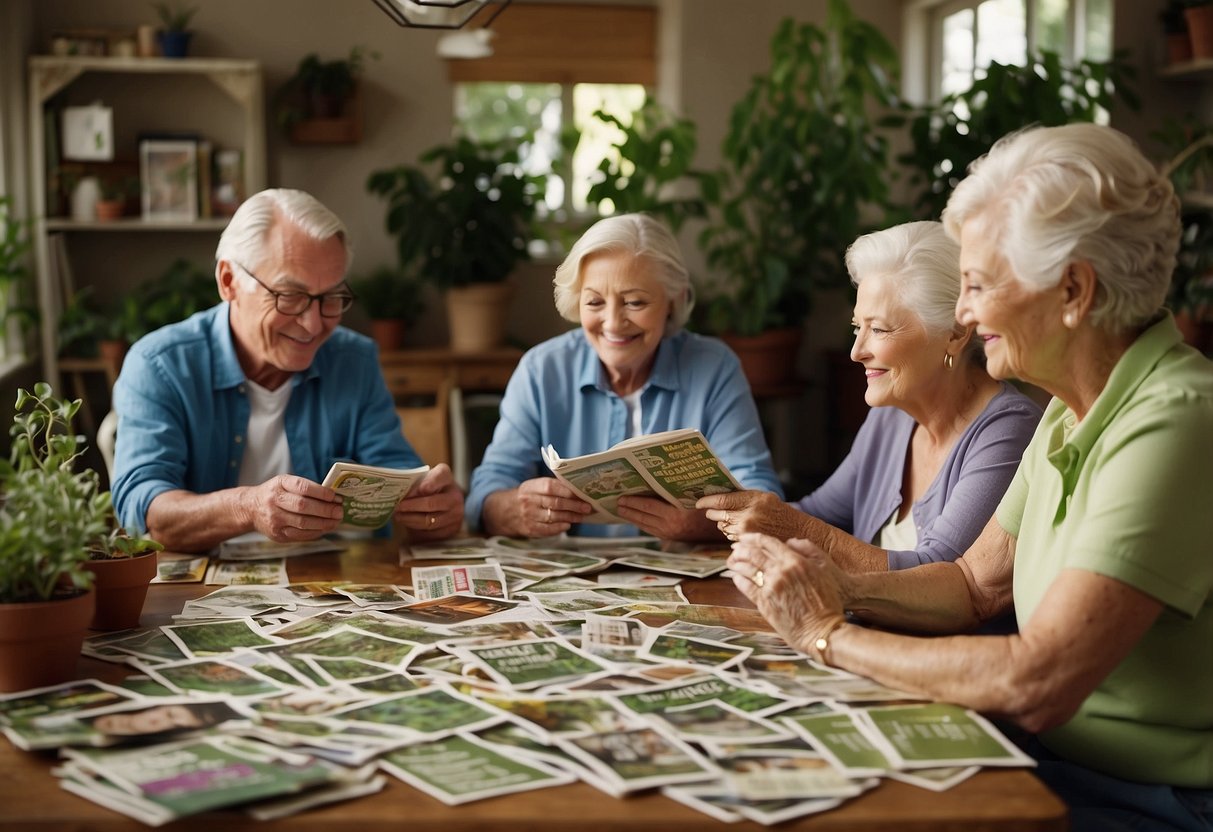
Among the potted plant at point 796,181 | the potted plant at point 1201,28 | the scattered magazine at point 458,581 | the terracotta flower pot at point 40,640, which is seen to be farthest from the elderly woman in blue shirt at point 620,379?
the potted plant at point 1201,28

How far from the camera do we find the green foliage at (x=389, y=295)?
18.2 feet

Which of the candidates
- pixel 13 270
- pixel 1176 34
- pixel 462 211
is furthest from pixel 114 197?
pixel 1176 34

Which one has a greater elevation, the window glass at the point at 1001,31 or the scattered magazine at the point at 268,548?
the window glass at the point at 1001,31

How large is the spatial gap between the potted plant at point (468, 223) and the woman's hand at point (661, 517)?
3114 millimetres

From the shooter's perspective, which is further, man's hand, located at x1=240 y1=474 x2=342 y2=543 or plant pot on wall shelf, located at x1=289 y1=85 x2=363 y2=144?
plant pot on wall shelf, located at x1=289 y1=85 x2=363 y2=144

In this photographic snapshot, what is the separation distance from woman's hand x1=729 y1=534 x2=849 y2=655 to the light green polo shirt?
0.28 m

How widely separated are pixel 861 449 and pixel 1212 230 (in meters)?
1.97

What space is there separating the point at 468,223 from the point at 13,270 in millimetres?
1835

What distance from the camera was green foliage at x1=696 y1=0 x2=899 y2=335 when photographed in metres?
4.79

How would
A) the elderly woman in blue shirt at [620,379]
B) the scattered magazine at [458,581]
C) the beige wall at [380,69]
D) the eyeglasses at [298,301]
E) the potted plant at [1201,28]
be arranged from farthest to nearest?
1. the beige wall at [380,69]
2. the potted plant at [1201,28]
3. the elderly woman in blue shirt at [620,379]
4. the eyeglasses at [298,301]
5. the scattered magazine at [458,581]

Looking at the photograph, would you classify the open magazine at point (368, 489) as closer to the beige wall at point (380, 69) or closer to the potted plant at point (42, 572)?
the potted plant at point (42, 572)

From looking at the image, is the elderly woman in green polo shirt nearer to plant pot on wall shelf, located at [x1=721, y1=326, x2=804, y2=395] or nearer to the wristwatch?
the wristwatch

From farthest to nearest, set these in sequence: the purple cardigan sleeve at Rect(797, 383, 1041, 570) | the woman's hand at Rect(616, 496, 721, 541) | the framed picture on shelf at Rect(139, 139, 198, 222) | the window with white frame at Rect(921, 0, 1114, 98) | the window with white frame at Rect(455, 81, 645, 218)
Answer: the window with white frame at Rect(455, 81, 645, 218), the framed picture on shelf at Rect(139, 139, 198, 222), the window with white frame at Rect(921, 0, 1114, 98), the woman's hand at Rect(616, 496, 721, 541), the purple cardigan sleeve at Rect(797, 383, 1041, 570)

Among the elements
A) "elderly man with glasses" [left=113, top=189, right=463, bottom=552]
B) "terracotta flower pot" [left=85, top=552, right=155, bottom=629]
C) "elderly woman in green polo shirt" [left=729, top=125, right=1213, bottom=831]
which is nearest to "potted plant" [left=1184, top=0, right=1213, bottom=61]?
"elderly woman in green polo shirt" [left=729, top=125, right=1213, bottom=831]
